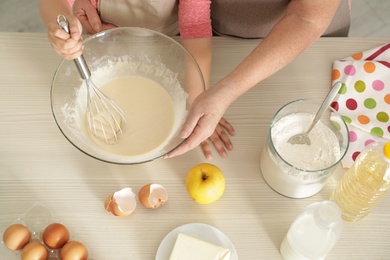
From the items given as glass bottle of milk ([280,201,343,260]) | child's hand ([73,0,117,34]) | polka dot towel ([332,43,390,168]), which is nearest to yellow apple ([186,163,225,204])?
glass bottle of milk ([280,201,343,260])

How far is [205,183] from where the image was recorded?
928mm

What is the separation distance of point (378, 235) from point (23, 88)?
818 mm

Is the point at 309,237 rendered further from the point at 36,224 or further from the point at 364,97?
the point at 36,224

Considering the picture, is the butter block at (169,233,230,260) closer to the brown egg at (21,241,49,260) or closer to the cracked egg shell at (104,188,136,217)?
the cracked egg shell at (104,188,136,217)

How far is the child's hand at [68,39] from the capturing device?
0.78 meters

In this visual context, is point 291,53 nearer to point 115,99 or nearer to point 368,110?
point 368,110

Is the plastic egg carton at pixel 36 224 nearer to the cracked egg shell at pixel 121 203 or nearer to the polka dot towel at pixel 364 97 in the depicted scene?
the cracked egg shell at pixel 121 203

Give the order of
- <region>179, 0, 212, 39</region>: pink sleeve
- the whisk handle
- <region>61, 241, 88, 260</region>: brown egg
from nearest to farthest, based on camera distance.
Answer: the whisk handle
<region>61, 241, 88, 260</region>: brown egg
<region>179, 0, 212, 39</region>: pink sleeve

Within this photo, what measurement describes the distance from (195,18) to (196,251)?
1.77 ft

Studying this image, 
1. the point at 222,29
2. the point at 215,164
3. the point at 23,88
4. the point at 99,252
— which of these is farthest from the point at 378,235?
the point at 23,88

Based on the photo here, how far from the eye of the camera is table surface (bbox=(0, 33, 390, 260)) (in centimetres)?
93

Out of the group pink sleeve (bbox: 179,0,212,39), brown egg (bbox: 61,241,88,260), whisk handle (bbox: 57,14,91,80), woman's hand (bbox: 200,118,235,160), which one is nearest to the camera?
whisk handle (bbox: 57,14,91,80)

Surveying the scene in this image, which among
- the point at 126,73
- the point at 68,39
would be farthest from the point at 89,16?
the point at 68,39

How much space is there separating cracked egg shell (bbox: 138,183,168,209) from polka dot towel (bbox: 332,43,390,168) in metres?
0.38
